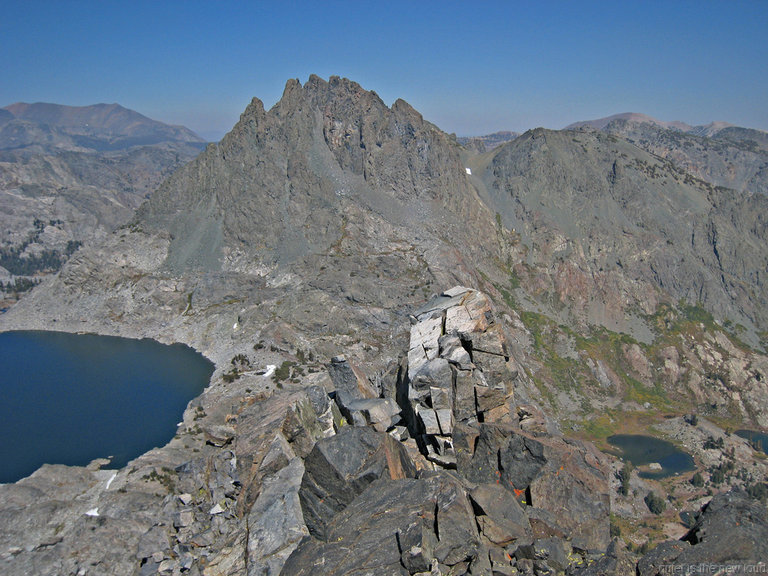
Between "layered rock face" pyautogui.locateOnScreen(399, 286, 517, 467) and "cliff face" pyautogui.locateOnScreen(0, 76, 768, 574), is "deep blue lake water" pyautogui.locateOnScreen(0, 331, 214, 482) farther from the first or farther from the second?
"layered rock face" pyautogui.locateOnScreen(399, 286, 517, 467)

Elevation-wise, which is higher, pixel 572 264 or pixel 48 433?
pixel 572 264

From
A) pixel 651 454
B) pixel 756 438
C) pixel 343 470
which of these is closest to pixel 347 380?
pixel 343 470

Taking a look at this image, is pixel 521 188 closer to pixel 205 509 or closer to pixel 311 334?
pixel 311 334

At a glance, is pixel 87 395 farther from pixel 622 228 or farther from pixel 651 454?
pixel 622 228

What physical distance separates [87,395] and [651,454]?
108m

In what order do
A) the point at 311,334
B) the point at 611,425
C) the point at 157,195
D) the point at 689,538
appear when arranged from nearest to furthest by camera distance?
1. the point at 689,538
2. the point at 311,334
3. the point at 611,425
4. the point at 157,195

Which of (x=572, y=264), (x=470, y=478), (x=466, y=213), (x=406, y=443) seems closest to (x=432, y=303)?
(x=406, y=443)

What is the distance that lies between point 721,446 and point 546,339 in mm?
42063

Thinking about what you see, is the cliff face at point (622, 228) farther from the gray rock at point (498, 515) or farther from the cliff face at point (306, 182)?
the gray rock at point (498, 515)

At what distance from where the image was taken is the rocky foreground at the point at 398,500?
17.8 metres

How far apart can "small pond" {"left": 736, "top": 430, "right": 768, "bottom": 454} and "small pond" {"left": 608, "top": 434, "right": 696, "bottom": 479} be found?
1935 cm

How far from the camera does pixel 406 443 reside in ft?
86.0

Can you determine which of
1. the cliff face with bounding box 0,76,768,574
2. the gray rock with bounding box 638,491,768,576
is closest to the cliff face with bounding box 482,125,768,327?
the cliff face with bounding box 0,76,768,574

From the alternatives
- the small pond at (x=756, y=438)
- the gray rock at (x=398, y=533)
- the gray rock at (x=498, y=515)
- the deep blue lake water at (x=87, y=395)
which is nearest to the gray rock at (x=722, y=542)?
the gray rock at (x=498, y=515)
